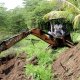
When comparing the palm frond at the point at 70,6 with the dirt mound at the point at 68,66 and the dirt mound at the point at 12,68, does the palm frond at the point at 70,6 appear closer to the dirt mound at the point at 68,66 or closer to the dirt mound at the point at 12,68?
the dirt mound at the point at 12,68

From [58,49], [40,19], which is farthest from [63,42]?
[40,19]

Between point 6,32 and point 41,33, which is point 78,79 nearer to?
point 41,33

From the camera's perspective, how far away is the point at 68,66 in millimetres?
11617

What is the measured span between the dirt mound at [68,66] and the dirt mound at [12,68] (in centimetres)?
147

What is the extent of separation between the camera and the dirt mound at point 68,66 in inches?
404

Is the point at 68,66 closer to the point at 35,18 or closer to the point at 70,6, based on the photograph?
the point at 70,6

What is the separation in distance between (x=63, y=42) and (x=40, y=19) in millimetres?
14438

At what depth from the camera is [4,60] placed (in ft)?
57.6

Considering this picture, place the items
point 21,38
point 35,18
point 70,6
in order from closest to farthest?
point 21,38 < point 70,6 < point 35,18

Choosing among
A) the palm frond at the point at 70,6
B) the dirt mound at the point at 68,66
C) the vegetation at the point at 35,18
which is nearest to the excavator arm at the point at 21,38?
the vegetation at the point at 35,18

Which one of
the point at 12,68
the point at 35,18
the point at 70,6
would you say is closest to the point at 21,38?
the point at 12,68

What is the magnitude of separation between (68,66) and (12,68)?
4414 millimetres

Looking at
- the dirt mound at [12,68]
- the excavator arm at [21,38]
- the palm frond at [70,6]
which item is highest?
the palm frond at [70,6]

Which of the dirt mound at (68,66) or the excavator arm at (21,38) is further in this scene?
the excavator arm at (21,38)
